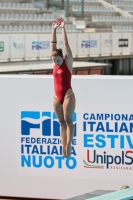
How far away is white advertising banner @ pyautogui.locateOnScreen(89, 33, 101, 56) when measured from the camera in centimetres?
2270

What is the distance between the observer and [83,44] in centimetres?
2238

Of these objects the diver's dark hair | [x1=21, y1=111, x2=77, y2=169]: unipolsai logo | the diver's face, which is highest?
the diver's dark hair

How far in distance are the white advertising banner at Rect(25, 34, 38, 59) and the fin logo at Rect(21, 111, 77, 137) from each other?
12972mm

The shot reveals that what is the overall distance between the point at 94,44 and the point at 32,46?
142 inches

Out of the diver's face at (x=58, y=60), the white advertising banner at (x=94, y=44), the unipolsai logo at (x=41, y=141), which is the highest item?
the diver's face at (x=58, y=60)

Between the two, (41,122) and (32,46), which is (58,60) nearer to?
(41,122)

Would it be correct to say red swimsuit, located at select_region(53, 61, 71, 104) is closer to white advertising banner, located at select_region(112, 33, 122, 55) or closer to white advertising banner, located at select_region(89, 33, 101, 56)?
white advertising banner, located at select_region(89, 33, 101, 56)

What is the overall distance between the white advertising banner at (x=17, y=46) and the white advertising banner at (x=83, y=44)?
3.07 metres

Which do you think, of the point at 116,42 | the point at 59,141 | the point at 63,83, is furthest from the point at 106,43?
the point at 63,83

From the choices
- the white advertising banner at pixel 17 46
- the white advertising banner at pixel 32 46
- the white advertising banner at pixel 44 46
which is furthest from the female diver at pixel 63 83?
the white advertising banner at pixel 44 46

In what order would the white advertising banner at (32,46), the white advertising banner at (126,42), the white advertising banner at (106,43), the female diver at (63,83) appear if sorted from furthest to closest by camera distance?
1. the white advertising banner at (126,42)
2. the white advertising banner at (106,43)
3. the white advertising banner at (32,46)
4. the female diver at (63,83)

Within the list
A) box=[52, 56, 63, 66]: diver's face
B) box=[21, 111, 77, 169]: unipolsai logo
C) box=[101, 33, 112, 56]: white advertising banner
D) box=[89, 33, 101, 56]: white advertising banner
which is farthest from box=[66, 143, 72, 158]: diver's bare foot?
box=[101, 33, 112, 56]: white advertising banner

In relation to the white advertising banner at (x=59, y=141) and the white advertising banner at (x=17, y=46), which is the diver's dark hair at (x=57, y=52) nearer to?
the white advertising banner at (x=59, y=141)

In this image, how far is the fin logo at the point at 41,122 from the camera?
23.0ft
